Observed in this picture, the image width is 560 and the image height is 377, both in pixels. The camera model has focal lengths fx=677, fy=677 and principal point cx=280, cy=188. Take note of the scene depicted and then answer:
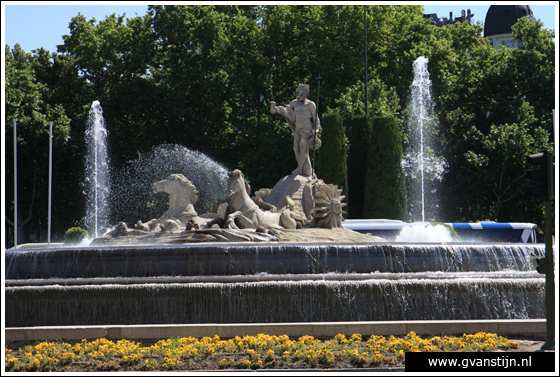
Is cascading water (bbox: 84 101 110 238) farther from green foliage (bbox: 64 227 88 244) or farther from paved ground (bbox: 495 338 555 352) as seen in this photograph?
paved ground (bbox: 495 338 555 352)

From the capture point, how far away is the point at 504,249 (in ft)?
42.5

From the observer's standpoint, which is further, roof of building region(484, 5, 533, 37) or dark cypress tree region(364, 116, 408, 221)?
roof of building region(484, 5, 533, 37)

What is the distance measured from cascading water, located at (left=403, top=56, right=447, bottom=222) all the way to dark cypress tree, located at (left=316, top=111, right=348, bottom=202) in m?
4.35

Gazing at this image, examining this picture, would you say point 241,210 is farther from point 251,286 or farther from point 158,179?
point 158,179

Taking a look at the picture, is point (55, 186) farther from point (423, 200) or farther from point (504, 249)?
point (504, 249)

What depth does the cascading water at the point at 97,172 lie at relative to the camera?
33656mm

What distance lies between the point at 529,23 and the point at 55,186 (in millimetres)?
26697

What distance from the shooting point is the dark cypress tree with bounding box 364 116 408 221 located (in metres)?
29.8

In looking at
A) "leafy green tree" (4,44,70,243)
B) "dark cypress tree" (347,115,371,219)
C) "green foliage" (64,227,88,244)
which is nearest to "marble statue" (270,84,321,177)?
"green foliage" (64,227,88,244)

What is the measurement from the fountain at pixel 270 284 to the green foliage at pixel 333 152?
1718 centimetres

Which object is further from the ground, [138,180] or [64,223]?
[138,180]

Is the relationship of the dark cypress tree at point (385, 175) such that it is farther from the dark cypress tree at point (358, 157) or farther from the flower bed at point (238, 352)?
the flower bed at point (238, 352)

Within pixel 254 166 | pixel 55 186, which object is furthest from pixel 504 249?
pixel 55 186

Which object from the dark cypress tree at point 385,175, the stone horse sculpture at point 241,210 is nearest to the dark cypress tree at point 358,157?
the dark cypress tree at point 385,175
